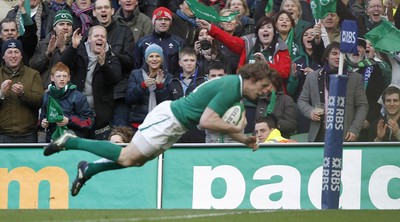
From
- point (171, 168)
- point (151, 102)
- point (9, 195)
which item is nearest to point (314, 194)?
point (171, 168)

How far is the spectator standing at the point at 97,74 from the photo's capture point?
58.2ft

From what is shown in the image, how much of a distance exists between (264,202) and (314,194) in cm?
72

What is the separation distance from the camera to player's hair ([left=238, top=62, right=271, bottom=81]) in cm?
1240

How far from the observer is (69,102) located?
17.5 meters

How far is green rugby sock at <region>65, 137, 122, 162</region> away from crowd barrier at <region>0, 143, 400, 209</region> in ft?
11.8

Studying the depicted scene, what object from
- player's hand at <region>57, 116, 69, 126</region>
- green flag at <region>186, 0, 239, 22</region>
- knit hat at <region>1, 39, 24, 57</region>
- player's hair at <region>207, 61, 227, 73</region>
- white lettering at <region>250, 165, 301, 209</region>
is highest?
green flag at <region>186, 0, 239, 22</region>

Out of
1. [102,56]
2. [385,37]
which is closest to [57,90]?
[102,56]

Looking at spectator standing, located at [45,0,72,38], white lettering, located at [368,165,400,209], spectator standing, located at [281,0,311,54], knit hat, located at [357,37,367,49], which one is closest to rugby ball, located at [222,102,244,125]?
white lettering, located at [368,165,400,209]

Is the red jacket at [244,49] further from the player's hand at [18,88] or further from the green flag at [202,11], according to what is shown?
the player's hand at [18,88]

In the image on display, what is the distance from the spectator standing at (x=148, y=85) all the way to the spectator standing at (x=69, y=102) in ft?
2.29

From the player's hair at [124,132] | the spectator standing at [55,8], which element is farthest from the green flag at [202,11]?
the spectator standing at [55,8]

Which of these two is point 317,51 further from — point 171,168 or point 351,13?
point 171,168

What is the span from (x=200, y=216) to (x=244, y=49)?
5.58 m

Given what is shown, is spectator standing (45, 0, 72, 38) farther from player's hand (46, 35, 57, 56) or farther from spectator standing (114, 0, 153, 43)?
spectator standing (114, 0, 153, 43)
